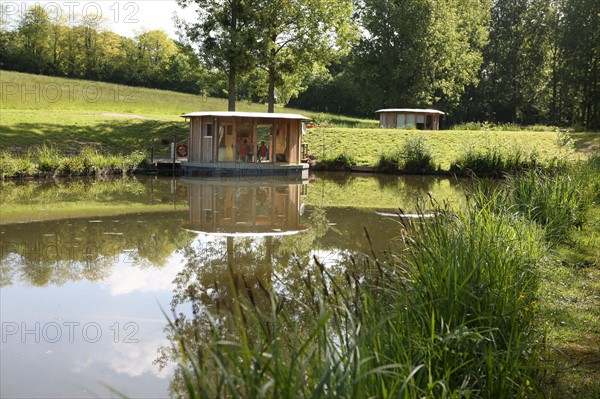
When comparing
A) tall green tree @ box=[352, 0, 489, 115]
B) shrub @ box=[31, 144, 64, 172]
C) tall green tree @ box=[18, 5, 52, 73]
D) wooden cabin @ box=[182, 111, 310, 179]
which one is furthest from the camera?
tall green tree @ box=[18, 5, 52, 73]

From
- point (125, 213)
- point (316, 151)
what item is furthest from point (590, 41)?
point (125, 213)

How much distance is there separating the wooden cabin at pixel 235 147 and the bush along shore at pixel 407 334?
1721cm

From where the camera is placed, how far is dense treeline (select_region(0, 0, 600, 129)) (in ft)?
97.7

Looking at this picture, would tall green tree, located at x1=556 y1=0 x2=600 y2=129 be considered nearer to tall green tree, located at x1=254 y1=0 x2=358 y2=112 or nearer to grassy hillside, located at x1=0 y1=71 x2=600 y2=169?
grassy hillside, located at x1=0 y1=71 x2=600 y2=169

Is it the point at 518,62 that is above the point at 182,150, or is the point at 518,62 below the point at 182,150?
above

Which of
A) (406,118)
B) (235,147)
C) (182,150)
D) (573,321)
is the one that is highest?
(406,118)

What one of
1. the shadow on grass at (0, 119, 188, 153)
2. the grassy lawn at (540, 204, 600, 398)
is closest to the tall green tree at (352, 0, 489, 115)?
the shadow on grass at (0, 119, 188, 153)

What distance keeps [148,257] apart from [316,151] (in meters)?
20.8

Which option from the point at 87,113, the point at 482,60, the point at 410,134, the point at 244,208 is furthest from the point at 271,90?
the point at 482,60

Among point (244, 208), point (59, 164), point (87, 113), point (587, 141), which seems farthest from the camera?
point (87, 113)

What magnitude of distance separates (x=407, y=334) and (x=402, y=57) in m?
39.4

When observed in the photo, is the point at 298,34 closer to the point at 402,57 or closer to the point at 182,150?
the point at 182,150

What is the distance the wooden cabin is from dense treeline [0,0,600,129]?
488cm

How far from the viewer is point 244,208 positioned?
1438cm
